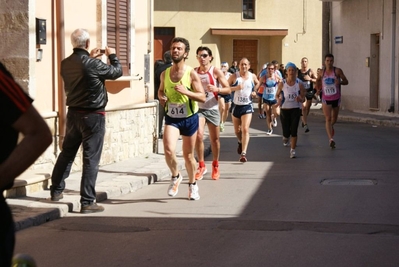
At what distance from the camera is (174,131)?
34.9ft

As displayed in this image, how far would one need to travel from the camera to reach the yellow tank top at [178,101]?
10.7 metres

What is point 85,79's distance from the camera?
9758 millimetres

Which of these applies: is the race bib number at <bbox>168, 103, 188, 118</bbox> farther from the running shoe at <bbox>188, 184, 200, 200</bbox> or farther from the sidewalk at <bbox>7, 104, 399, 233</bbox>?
the sidewalk at <bbox>7, 104, 399, 233</bbox>

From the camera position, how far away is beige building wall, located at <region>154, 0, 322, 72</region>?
4272 centimetres

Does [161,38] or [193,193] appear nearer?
[193,193]

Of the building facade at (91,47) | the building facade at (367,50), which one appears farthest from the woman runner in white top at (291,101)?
the building facade at (367,50)

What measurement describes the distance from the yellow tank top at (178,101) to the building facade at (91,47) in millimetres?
1733

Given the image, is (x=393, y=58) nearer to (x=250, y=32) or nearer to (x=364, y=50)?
(x=364, y=50)

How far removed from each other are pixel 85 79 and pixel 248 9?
112ft

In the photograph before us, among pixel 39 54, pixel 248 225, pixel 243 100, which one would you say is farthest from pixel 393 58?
pixel 248 225

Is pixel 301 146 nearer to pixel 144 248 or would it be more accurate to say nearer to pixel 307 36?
pixel 144 248

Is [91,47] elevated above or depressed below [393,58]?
below

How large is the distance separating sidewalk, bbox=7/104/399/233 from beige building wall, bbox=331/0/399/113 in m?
12.7

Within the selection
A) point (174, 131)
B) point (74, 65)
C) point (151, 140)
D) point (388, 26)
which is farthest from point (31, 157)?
point (388, 26)
